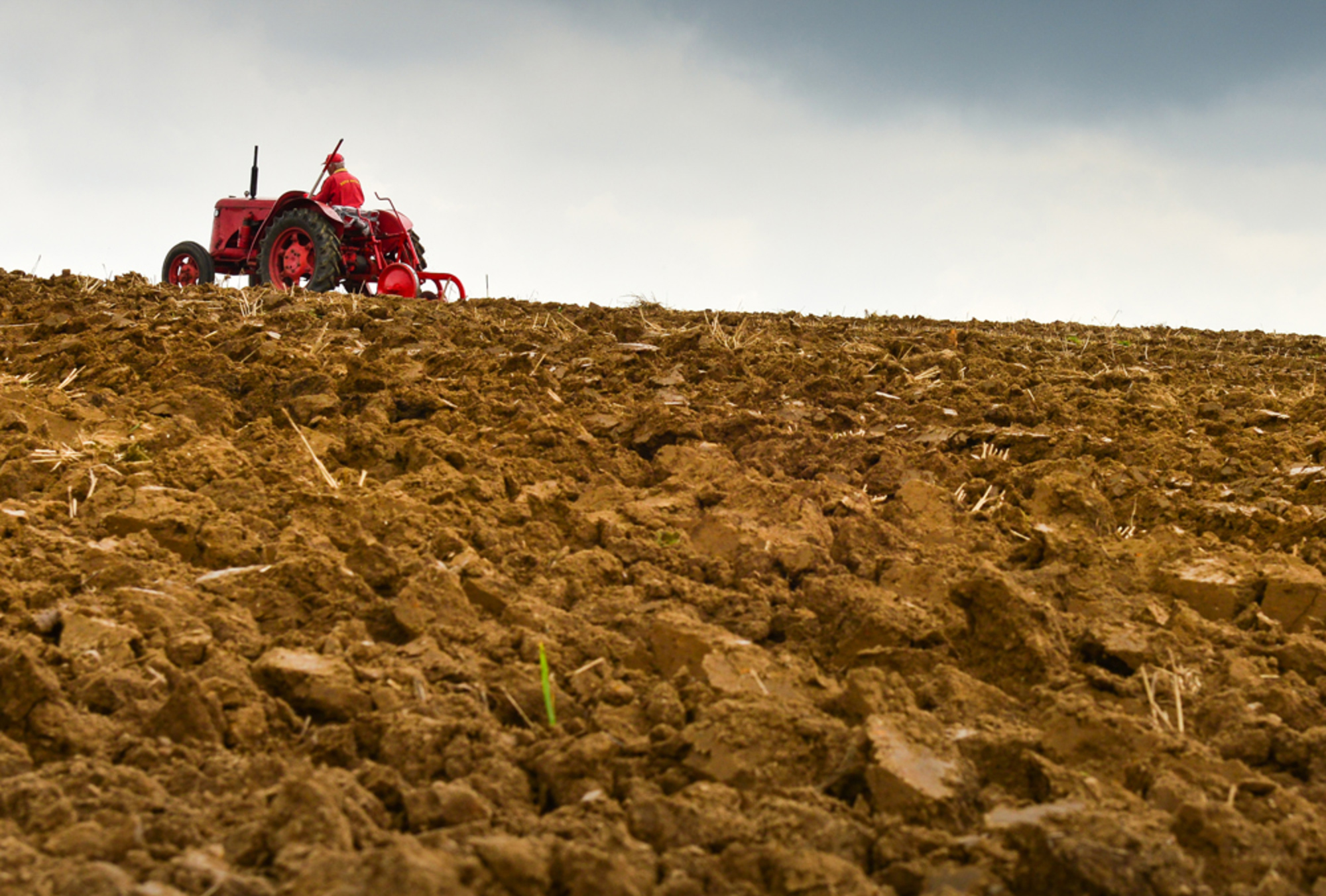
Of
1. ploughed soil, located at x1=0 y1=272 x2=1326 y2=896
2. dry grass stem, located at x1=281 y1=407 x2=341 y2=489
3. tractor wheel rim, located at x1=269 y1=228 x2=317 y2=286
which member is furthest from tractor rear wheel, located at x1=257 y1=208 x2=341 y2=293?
dry grass stem, located at x1=281 y1=407 x2=341 y2=489

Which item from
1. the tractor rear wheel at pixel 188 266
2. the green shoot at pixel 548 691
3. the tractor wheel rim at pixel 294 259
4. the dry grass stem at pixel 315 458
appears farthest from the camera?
the tractor rear wheel at pixel 188 266

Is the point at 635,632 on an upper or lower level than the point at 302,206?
lower

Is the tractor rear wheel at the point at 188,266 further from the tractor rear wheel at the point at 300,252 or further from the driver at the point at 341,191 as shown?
the driver at the point at 341,191

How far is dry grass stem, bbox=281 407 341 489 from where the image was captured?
3.77 metres

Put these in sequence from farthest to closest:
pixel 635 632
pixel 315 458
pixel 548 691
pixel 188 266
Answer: pixel 188 266 < pixel 315 458 < pixel 635 632 < pixel 548 691

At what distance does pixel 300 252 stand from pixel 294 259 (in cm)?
11

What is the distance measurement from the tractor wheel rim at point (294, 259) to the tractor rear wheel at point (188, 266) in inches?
52.2

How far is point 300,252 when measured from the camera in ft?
36.0

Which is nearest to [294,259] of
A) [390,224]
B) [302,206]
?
[302,206]

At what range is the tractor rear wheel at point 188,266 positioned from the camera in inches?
473

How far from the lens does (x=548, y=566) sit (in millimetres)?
3248

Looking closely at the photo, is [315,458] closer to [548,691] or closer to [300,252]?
[548,691]

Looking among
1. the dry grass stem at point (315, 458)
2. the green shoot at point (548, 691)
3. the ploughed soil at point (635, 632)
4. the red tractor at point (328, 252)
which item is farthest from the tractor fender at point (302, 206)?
the green shoot at point (548, 691)

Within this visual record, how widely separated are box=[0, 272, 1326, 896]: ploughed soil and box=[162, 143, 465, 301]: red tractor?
5.16 metres
